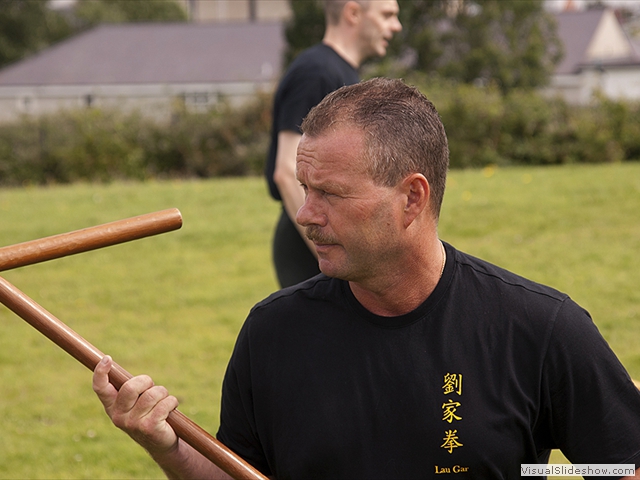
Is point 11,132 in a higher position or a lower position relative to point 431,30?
lower

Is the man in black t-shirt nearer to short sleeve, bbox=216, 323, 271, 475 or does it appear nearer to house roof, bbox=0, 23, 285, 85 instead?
short sleeve, bbox=216, 323, 271, 475

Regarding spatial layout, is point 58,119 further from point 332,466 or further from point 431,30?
point 332,466

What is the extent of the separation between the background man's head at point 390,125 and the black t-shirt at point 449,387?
29 cm

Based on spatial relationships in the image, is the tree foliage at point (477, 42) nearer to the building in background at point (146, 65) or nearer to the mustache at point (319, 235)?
the building in background at point (146, 65)

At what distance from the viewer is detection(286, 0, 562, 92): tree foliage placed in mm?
25297

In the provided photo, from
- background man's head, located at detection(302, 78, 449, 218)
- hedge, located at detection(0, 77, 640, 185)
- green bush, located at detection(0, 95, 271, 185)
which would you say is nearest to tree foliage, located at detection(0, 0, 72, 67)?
hedge, located at detection(0, 77, 640, 185)

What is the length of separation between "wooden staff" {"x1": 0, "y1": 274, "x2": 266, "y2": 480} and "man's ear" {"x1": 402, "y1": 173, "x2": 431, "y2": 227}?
0.69 metres

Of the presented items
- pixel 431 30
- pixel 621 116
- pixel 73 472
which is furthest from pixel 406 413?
pixel 431 30

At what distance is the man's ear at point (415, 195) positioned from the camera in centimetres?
191

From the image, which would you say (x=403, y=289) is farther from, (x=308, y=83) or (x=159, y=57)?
(x=159, y=57)

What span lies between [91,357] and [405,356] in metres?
0.73

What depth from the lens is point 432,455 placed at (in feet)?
6.23

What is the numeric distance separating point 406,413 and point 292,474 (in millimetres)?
336

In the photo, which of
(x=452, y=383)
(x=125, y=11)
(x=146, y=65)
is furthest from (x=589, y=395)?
(x=125, y=11)
